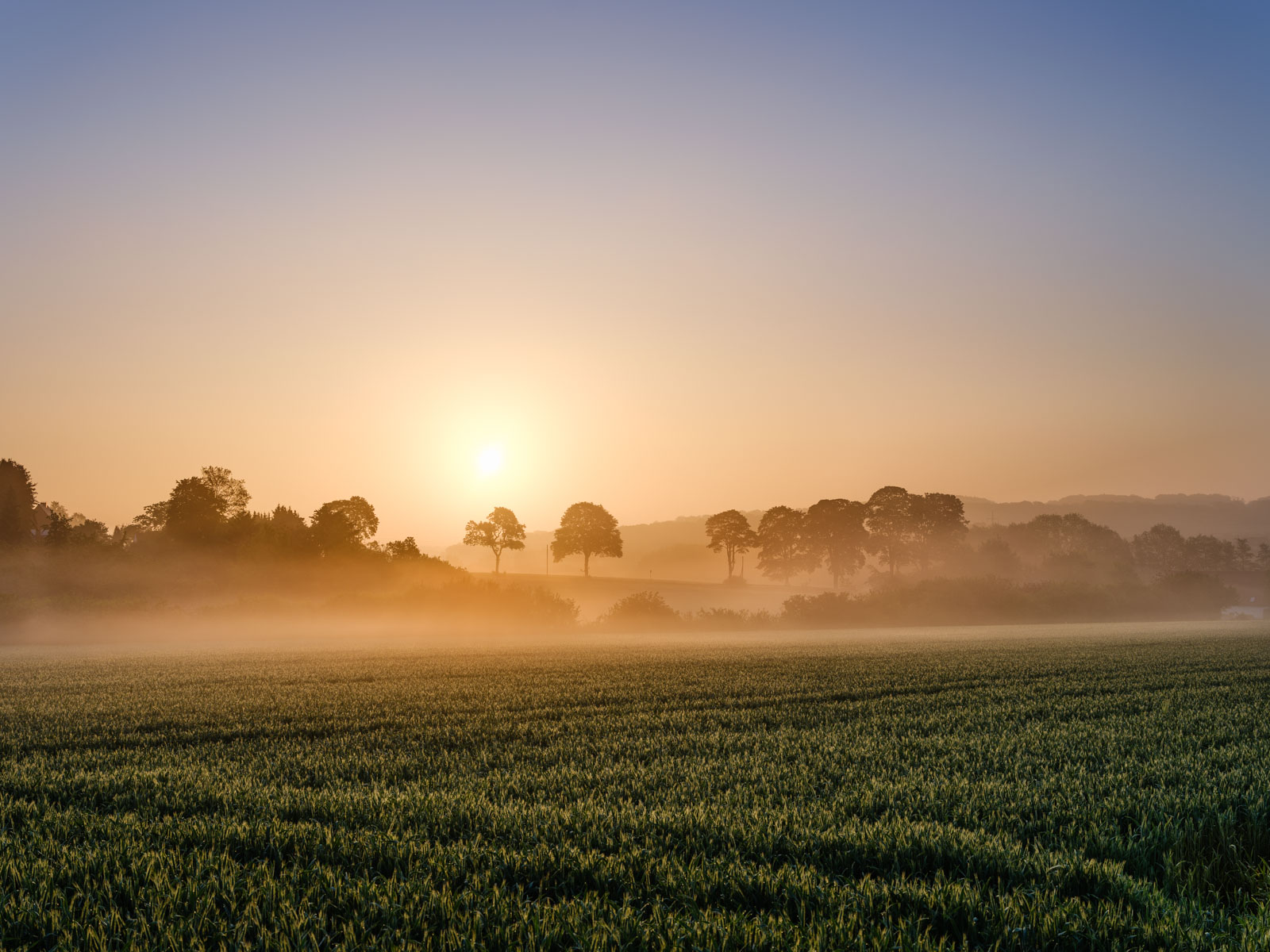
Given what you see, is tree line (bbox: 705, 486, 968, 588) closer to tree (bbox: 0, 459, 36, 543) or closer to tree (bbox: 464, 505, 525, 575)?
tree (bbox: 464, 505, 525, 575)

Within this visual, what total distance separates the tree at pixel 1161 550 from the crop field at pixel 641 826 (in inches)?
5105

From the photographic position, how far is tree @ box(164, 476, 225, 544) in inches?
2837

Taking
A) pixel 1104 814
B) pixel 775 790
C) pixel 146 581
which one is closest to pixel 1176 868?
pixel 1104 814

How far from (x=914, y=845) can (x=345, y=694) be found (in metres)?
14.0

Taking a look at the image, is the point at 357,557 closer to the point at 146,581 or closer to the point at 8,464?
→ the point at 146,581

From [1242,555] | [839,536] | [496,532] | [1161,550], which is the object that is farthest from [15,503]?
[1242,555]

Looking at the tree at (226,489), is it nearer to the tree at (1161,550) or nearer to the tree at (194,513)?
the tree at (194,513)

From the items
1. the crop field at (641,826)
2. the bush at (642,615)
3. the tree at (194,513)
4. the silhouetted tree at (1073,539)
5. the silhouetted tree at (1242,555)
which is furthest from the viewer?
the silhouetted tree at (1242,555)

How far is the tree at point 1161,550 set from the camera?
401ft

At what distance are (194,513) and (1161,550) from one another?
134711 millimetres

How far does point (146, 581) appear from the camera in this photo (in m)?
62.8

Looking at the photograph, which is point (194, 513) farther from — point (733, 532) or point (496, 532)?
point (733, 532)

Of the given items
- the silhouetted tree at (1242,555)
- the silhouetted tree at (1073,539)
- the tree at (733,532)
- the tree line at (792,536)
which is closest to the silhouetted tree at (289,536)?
the tree line at (792,536)

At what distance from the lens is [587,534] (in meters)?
110
